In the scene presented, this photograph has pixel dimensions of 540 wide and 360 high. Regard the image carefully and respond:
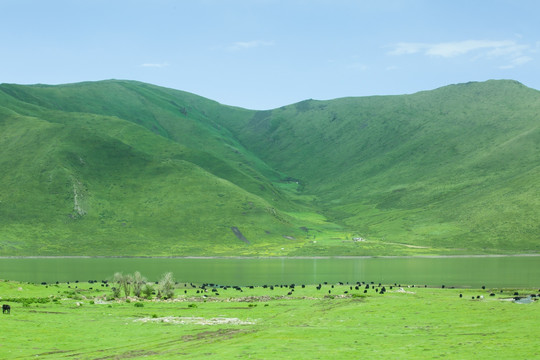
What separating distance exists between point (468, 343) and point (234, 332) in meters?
21.1

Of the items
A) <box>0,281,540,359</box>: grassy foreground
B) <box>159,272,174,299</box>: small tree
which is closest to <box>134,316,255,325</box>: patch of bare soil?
<box>0,281,540,359</box>: grassy foreground

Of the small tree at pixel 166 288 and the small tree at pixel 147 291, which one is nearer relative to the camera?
the small tree at pixel 147 291

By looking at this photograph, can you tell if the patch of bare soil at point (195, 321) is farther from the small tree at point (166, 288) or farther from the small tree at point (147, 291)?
the small tree at point (147, 291)

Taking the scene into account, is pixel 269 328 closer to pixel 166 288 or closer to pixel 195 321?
pixel 195 321

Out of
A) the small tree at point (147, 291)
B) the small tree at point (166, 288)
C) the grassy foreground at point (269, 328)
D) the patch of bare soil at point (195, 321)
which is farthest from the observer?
the small tree at point (166, 288)

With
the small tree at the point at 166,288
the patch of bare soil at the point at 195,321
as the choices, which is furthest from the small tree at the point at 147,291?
the patch of bare soil at the point at 195,321

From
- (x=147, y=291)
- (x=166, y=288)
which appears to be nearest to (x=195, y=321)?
(x=166, y=288)

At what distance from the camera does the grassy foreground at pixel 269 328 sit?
146 feet

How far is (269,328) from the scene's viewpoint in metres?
57.4

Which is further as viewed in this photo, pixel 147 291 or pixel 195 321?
pixel 147 291

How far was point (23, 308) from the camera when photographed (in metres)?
71.6

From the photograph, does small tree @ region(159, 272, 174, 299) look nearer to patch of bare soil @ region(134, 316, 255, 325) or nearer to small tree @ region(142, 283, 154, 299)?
small tree @ region(142, 283, 154, 299)

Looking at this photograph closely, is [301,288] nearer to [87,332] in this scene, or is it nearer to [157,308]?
[157,308]

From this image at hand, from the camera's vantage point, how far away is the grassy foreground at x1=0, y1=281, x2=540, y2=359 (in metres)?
44.3
